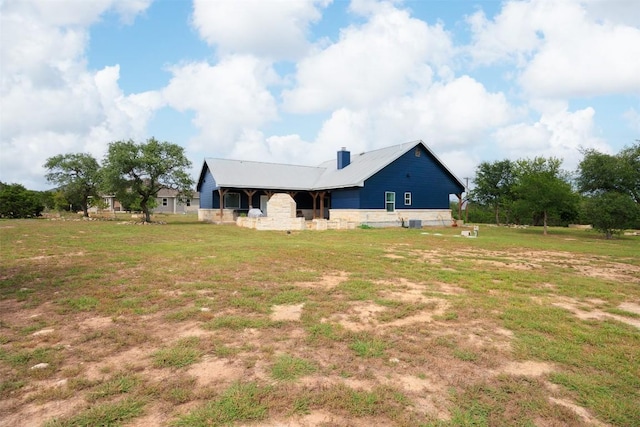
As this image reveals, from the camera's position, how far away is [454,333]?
5035 millimetres

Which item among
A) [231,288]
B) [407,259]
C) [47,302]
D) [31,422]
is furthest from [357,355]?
[407,259]

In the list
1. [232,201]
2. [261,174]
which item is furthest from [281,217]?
[232,201]

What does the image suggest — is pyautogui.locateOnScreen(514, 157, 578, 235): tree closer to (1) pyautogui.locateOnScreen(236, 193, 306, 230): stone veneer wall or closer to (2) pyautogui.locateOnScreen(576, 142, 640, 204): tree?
(2) pyautogui.locateOnScreen(576, 142, 640, 204): tree

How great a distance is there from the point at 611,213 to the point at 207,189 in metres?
33.5

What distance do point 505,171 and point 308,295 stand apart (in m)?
36.4

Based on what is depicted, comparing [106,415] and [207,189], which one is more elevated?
[207,189]

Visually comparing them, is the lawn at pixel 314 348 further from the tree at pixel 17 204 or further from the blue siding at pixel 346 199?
the tree at pixel 17 204

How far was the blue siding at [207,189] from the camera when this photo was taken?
117 ft

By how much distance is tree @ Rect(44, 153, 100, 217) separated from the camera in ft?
137

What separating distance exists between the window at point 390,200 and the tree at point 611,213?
13.0 meters

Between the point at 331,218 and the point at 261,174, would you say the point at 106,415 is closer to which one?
the point at 331,218

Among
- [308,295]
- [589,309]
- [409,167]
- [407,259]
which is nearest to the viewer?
[589,309]

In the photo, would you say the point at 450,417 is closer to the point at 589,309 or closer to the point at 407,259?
the point at 589,309

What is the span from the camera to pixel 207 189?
123ft
